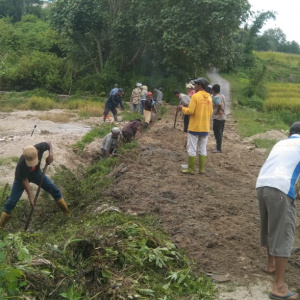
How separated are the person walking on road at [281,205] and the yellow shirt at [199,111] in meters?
3.80

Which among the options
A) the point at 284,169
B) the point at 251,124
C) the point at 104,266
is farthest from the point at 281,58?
the point at 104,266

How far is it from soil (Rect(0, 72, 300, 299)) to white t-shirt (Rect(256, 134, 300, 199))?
41.2 inches

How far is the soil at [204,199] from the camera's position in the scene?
5105 millimetres

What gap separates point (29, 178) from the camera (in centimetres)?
743

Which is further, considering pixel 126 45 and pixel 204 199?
pixel 126 45

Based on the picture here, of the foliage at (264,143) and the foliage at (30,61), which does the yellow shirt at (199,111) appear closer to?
the foliage at (264,143)

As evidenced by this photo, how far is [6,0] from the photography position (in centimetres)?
4919

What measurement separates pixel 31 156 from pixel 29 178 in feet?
2.27

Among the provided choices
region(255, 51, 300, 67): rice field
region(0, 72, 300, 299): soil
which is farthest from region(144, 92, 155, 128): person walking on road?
region(255, 51, 300, 67): rice field

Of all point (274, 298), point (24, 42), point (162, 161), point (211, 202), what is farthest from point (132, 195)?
point (24, 42)

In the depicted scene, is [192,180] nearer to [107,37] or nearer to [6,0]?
Answer: [107,37]

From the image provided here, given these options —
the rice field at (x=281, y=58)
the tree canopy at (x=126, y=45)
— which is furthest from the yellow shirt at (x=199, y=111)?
the rice field at (x=281, y=58)

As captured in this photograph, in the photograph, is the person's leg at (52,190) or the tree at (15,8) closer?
the person's leg at (52,190)

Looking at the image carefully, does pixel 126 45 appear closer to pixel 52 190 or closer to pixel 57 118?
pixel 57 118
